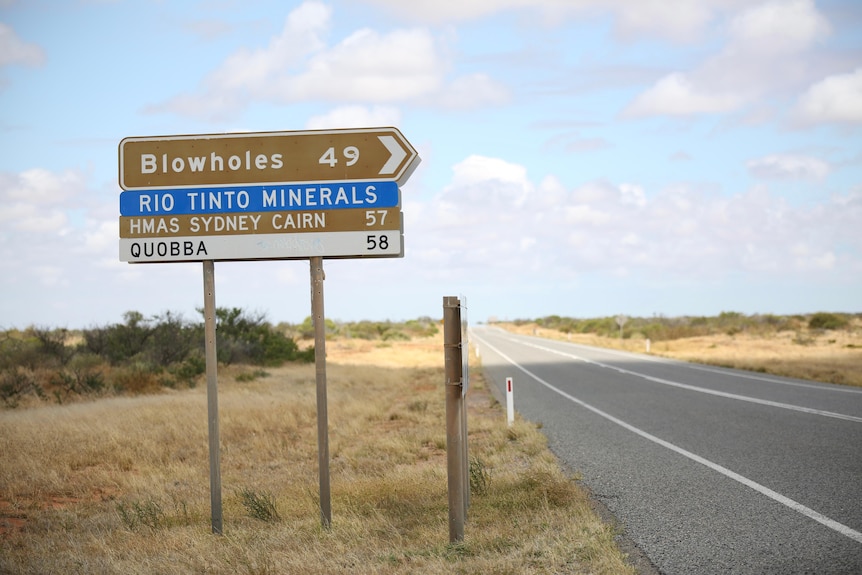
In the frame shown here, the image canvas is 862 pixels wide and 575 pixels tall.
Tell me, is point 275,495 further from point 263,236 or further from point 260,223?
point 260,223

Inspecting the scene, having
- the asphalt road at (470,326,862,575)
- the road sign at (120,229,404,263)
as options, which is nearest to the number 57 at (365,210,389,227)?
the road sign at (120,229,404,263)

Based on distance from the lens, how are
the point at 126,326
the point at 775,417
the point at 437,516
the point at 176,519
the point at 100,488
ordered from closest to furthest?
the point at 437,516 → the point at 176,519 → the point at 100,488 → the point at 775,417 → the point at 126,326

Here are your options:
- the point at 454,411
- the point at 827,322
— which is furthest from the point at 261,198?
the point at 827,322

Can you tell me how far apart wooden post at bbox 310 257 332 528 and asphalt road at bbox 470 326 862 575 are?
2786 millimetres

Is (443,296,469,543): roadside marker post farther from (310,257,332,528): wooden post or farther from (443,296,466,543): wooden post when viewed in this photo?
(310,257,332,528): wooden post

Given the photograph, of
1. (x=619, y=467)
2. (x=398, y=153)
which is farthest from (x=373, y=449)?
(x=398, y=153)

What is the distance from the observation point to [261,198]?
7902 mm

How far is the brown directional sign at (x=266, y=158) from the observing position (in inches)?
310

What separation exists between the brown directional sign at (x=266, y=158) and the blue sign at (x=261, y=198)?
0.07 m

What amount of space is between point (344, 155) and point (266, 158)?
0.79 meters

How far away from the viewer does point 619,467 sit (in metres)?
10.2

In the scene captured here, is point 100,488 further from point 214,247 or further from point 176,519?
point 214,247

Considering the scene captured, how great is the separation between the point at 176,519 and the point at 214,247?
9.72 ft

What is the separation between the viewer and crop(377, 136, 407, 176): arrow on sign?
25.8ft
